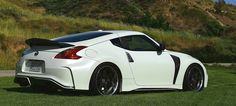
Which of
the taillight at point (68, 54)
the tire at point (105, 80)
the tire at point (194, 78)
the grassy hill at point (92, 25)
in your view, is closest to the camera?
the taillight at point (68, 54)

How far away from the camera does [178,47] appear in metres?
47.1

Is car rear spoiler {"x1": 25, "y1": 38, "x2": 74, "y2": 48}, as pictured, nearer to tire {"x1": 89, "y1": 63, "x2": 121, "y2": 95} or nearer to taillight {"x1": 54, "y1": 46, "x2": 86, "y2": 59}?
taillight {"x1": 54, "y1": 46, "x2": 86, "y2": 59}

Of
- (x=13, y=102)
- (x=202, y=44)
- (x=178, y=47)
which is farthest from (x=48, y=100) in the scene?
(x=202, y=44)

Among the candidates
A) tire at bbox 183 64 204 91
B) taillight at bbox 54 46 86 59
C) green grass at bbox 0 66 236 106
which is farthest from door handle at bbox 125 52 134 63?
tire at bbox 183 64 204 91

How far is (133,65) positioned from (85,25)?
1395 inches

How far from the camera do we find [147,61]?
13438 mm

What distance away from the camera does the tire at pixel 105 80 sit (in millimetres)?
12445

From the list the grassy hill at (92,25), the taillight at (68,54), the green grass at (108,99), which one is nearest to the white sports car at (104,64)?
the taillight at (68,54)

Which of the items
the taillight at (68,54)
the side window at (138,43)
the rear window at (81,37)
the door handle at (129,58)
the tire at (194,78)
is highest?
the rear window at (81,37)

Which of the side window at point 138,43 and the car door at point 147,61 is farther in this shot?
the side window at point 138,43

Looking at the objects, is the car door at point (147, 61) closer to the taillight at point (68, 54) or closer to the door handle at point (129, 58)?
the door handle at point (129, 58)

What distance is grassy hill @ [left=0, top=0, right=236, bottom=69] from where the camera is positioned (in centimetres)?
3661

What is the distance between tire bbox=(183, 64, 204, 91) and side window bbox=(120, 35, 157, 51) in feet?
3.45

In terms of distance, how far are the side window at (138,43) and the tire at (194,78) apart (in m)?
1.05
